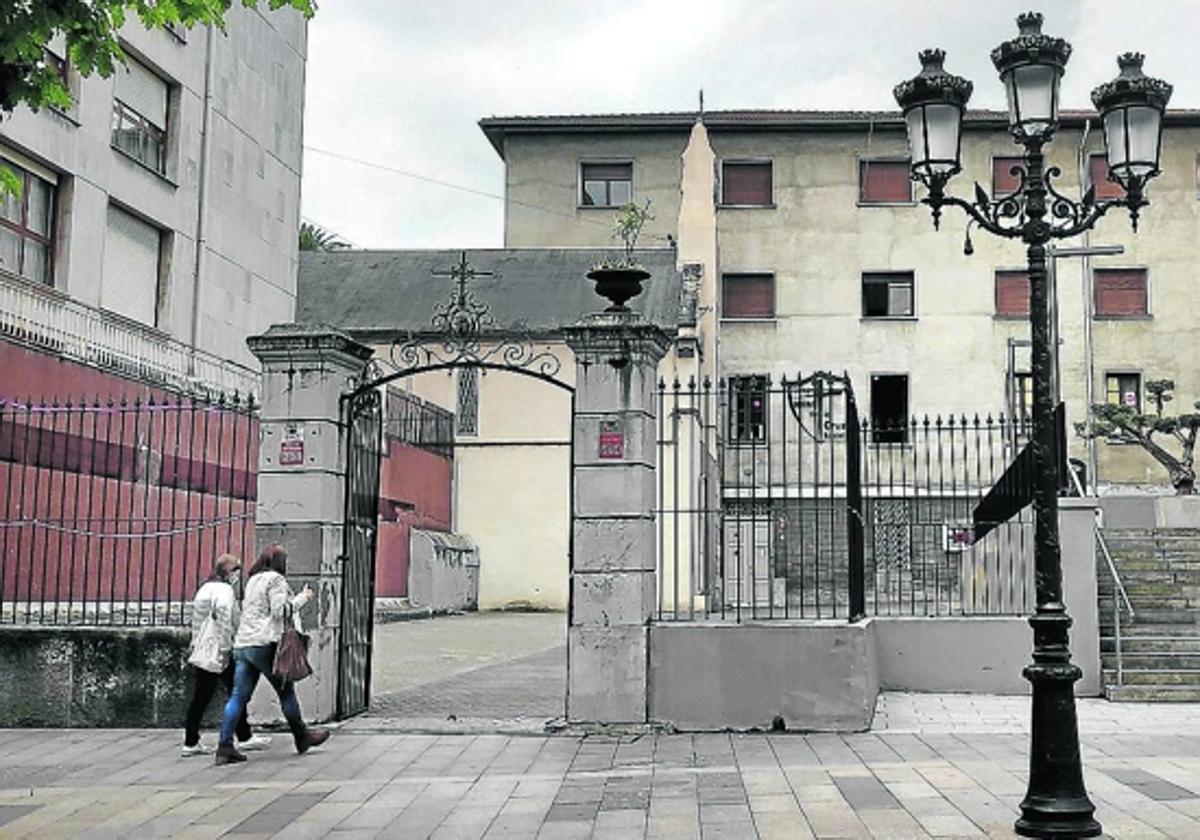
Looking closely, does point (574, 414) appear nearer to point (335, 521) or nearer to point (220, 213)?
point (335, 521)

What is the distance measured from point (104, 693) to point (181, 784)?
2.72 metres

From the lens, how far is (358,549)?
12.3 m

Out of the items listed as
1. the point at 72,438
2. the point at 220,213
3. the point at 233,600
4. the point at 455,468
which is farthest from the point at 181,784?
the point at 455,468

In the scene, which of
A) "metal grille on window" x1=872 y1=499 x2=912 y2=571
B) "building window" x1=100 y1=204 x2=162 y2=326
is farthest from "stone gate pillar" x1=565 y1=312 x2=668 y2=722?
"building window" x1=100 y1=204 x2=162 y2=326

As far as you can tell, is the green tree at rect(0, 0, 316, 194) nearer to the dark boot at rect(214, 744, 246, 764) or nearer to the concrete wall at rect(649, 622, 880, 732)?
the dark boot at rect(214, 744, 246, 764)

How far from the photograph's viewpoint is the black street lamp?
7.29 metres

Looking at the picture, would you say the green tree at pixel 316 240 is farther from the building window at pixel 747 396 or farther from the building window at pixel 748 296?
the building window at pixel 747 396

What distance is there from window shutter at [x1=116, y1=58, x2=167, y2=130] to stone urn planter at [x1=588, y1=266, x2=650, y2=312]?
14.9 meters

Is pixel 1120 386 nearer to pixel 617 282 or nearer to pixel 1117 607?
pixel 1117 607

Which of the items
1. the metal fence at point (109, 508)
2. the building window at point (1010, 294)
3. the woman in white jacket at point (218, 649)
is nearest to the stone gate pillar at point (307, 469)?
the metal fence at point (109, 508)

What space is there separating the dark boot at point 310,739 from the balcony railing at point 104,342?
350 inches

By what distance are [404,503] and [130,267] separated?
9.13 meters

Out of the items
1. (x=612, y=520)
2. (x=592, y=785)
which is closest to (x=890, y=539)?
(x=612, y=520)

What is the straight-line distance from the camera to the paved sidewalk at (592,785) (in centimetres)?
→ 770
